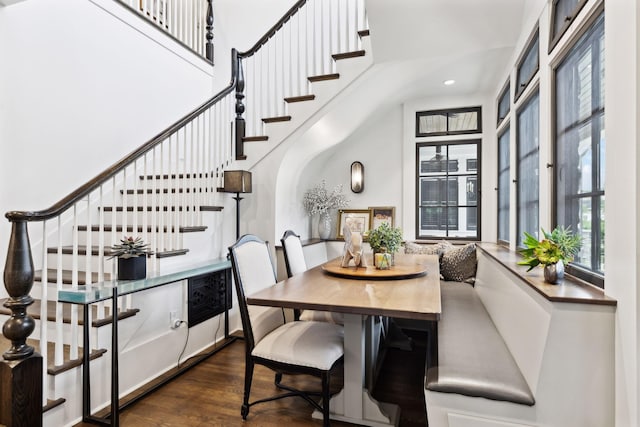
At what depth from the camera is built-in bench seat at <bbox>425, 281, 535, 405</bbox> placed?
148 cm

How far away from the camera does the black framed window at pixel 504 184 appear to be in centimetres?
358

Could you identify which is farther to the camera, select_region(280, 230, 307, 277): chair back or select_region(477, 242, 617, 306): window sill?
select_region(280, 230, 307, 277): chair back

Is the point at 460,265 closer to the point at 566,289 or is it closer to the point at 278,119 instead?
the point at 566,289

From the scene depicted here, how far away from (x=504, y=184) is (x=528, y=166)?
110 centimetres

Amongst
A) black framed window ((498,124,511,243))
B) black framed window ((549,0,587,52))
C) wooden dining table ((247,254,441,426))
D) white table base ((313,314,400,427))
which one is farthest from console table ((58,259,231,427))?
black framed window ((498,124,511,243))

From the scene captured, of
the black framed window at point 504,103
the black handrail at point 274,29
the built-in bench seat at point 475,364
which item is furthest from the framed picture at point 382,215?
the black handrail at point 274,29

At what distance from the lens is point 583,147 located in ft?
5.74

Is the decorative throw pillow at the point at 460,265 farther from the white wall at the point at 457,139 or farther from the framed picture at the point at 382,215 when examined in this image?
the framed picture at the point at 382,215

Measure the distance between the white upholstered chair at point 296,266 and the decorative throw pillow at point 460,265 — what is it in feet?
5.16

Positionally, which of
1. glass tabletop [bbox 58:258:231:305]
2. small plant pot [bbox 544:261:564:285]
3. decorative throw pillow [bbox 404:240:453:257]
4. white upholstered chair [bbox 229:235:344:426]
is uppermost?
small plant pot [bbox 544:261:564:285]

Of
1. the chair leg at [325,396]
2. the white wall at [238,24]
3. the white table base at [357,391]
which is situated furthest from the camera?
the white wall at [238,24]

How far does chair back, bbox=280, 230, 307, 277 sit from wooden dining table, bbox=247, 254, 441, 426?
344 mm

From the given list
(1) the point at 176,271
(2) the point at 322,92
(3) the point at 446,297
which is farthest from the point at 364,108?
(1) the point at 176,271

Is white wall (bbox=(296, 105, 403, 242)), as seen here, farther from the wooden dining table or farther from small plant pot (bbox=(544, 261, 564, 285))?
small plant pot (bbox=(544, 261, 564, 285))
